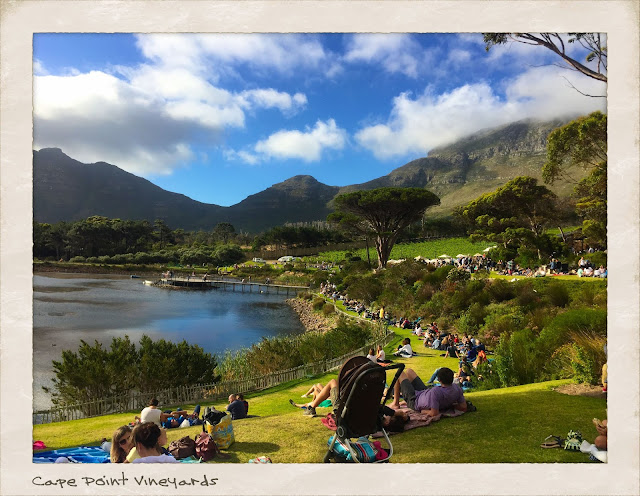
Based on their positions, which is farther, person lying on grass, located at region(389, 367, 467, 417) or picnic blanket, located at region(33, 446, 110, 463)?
person lying on grass, located at region(389, 367, 467, 417)

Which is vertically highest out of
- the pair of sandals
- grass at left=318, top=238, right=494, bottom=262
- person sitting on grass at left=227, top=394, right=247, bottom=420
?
grass at left=318, top=238, right=494, bottom=262

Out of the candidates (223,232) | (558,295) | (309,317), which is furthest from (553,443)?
(223,232)

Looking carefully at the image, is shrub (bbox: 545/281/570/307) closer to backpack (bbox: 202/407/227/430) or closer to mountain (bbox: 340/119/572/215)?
backpack (bbox: 202/407/227/430)

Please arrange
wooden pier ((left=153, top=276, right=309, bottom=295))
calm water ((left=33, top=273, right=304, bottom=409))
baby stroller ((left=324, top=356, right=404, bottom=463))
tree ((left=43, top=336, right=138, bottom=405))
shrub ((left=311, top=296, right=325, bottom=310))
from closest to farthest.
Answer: baby stroller ((left=324, top=356, right=404, bottom=463))
tree ((left=43, top=336, right=138, bottom=405))
calm water ((left=33, top=273, right=304, bottom=409))
shrub ((left=311, top=296, right=325, bottom=310))
wooden pier ((left=153, top=276, right=309, bottom=295))

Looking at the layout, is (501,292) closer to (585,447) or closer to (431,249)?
(585,447)

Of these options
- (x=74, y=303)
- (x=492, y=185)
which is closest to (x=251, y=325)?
(x=74, y=303)

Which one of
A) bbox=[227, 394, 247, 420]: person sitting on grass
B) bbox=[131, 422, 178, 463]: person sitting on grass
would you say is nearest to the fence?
bbox=[227, 394, 247, 420]: person sitting on grass

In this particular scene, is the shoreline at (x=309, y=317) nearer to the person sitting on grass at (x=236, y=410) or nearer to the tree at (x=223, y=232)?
the person sitting on grass at (x=236, y=410)

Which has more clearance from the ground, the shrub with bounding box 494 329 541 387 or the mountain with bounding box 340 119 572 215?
the mountain with bounding box 340 119 572 215
